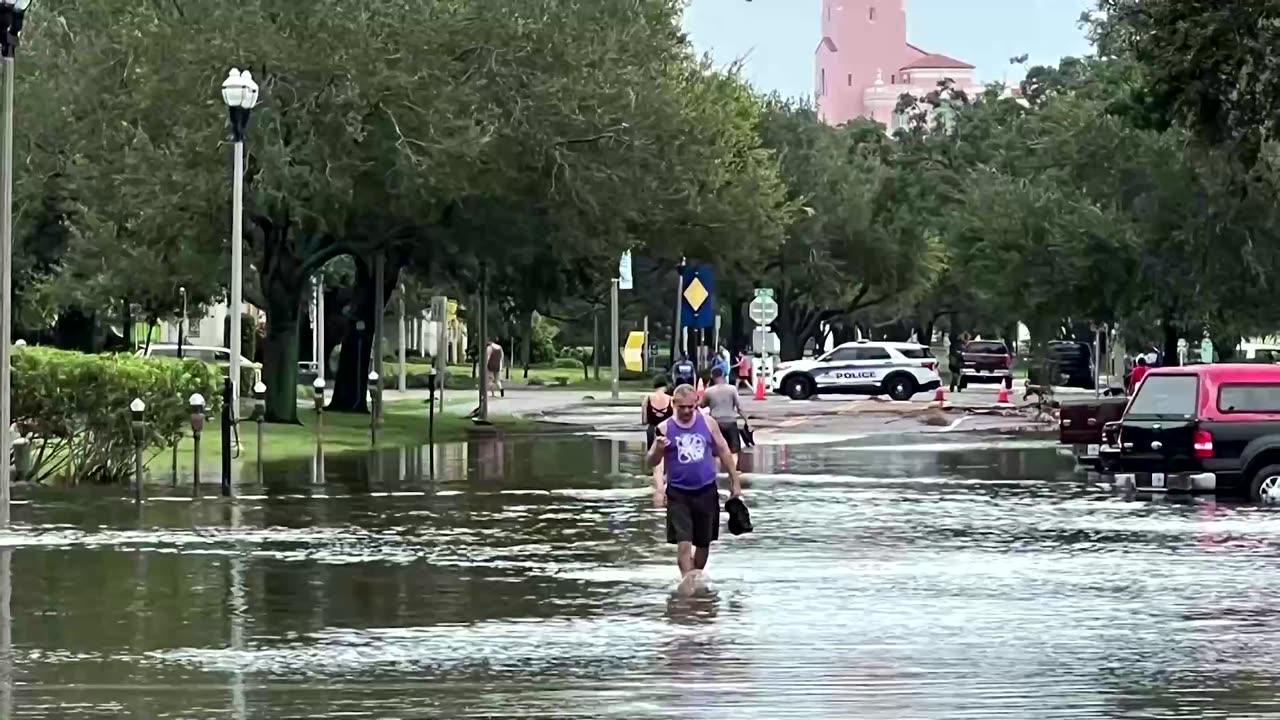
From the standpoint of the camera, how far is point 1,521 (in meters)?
20.8

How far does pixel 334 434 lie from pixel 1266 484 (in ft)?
62.8

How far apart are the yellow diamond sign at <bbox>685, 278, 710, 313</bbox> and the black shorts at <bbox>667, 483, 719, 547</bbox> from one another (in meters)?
26.0

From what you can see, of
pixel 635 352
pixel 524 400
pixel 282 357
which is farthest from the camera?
pixel 635 352

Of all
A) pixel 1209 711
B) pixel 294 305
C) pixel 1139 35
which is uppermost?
pixel 1139 35

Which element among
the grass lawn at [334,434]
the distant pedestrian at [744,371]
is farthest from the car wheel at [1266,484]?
the distant pedestrian at [744,371]

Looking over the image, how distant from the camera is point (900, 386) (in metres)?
66.4

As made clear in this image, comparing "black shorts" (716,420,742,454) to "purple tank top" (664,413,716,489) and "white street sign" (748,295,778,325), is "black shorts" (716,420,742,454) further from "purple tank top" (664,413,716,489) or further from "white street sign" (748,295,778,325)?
"white street sign" (748,295,778,325)

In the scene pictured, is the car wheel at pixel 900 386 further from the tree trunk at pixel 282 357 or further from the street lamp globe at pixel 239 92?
the street lamp globe at pixel 239 92

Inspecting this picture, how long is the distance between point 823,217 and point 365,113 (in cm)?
5300

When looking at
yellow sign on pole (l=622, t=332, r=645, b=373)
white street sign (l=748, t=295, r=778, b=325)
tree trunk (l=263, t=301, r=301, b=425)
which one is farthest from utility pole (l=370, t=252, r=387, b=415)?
yellow sign on pole (l=622, t=332, r=645, b=373)

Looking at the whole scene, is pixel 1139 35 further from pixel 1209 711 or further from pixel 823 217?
pixel 823 217

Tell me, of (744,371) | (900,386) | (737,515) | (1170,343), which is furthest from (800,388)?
(737,515)

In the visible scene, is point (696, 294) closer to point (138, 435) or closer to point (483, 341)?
point (483, 341)

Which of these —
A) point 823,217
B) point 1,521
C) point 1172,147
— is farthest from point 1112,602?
point 823,217
